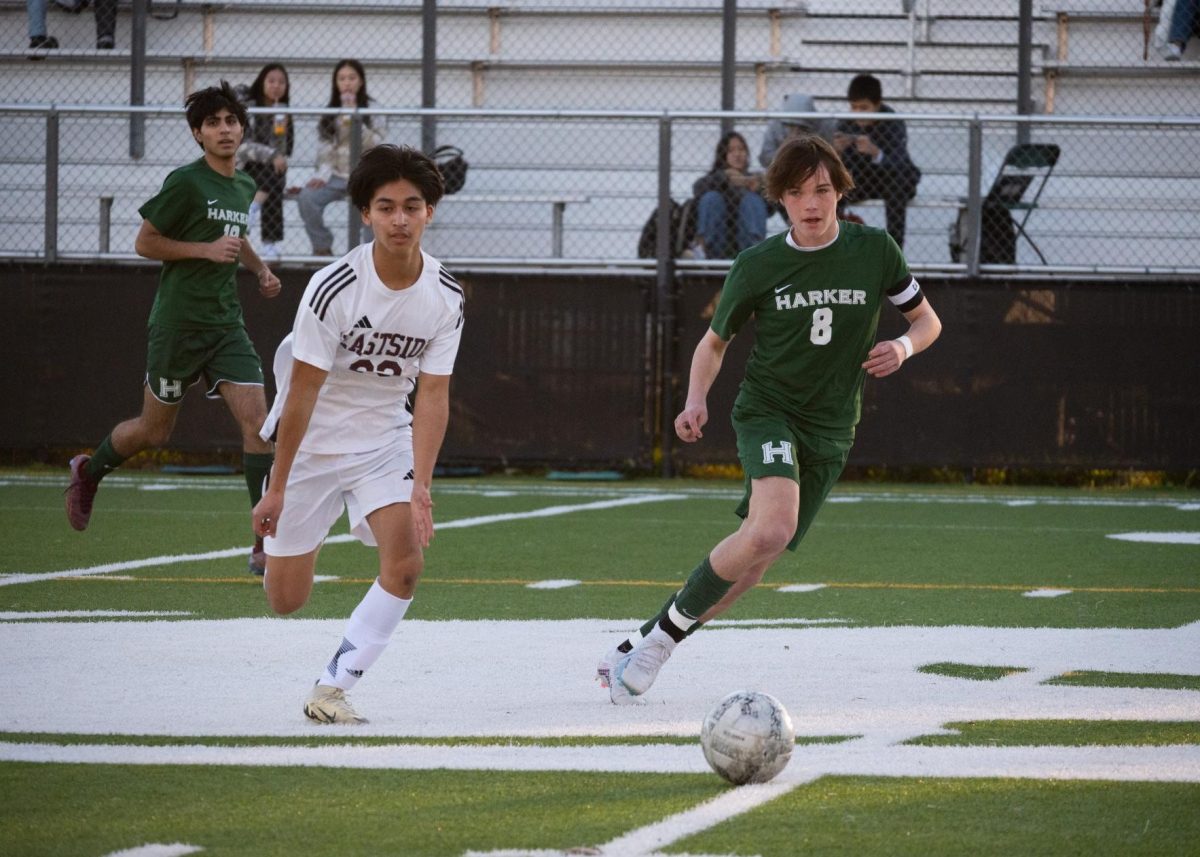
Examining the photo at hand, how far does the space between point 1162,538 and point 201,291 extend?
6163mm

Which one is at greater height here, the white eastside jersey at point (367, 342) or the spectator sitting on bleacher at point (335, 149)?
the spectator sitting on bleacher at point (335, 149)

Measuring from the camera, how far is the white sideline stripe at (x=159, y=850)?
4020mm

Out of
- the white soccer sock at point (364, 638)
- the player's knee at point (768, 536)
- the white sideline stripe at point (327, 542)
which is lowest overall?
the white sideline stripe at point (327, 542)

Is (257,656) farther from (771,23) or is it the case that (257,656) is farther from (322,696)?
(771,23)

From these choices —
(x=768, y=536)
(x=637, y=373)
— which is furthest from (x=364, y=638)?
(x=637, y=373)

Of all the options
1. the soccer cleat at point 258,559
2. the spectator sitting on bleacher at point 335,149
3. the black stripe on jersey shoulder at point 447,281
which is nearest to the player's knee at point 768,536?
the black stripe on jersey shoulder at point 447,281

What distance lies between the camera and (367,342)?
6.01 metres

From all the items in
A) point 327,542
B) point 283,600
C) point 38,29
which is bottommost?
→ point 327,542

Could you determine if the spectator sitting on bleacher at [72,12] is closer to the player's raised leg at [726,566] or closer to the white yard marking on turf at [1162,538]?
the white yard marking on turf at [1162,538]

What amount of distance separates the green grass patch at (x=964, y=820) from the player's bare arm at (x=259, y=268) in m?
5.97

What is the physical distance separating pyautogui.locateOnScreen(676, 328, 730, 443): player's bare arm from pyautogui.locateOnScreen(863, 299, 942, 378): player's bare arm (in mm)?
520

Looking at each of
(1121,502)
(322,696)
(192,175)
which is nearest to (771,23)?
(1121,502)

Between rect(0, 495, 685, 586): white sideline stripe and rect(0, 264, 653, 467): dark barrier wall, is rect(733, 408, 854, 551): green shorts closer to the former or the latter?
rect(0, 495, 685, 586): white sideline stripe

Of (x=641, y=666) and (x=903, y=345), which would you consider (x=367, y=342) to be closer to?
(x=641, y=666)
